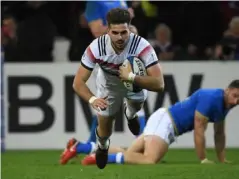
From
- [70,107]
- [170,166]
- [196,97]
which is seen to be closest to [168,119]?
[196,97]

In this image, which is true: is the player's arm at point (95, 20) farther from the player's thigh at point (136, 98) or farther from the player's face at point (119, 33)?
the player's face at point (119, 33)

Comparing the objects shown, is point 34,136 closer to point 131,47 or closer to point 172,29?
point 172,29

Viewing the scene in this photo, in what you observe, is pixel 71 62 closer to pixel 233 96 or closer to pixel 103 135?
pixel 233 96

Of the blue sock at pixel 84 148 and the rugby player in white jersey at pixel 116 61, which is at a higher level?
the rugby player in white jersey at pixel 116 61

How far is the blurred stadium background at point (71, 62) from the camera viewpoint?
1661 centimetres

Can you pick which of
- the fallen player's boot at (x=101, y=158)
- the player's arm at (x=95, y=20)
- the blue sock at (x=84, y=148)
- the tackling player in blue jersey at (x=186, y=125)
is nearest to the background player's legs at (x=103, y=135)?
the fallen player's boot at (x=101, y=158)

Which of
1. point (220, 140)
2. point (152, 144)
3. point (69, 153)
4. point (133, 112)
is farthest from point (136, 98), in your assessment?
point (69, 153)

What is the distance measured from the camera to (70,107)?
54.7 feet

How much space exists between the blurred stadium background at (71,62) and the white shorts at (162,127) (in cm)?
162

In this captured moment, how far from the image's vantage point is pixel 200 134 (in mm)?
13047

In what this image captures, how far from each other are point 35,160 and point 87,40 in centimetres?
333

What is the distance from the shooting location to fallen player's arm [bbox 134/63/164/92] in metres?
10.8

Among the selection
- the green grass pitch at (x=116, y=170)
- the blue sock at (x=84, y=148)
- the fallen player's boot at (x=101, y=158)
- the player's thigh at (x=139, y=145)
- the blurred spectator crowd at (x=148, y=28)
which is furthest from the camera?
the blurred spectator crowd at (x=148, y=28)

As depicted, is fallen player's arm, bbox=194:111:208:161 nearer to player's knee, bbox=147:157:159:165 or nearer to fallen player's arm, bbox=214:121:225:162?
fallen player's arm, bbox=214:121:225:162
